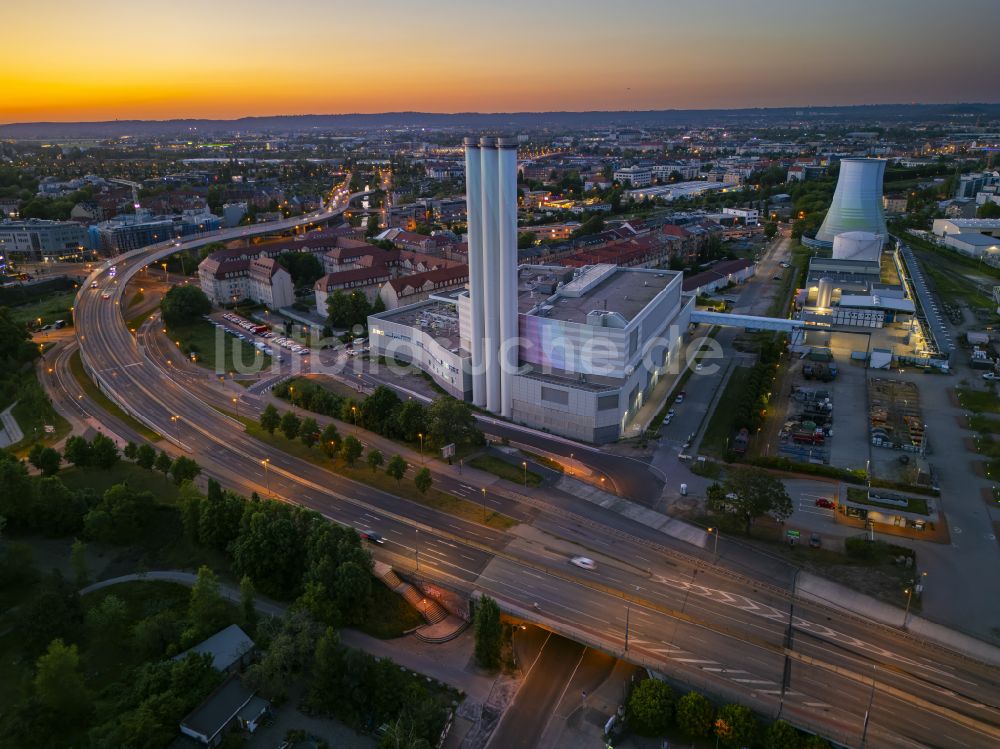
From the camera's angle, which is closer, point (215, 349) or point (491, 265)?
point (491, 265)

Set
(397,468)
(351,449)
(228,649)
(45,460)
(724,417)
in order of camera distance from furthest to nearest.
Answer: (724,417), (351,449), (45,460), (397,468), (228,649)

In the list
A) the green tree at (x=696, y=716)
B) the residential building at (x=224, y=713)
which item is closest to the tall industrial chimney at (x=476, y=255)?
the residential building at (x=224, y=713)

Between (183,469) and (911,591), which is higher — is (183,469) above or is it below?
above

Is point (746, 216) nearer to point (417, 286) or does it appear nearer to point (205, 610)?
point (417, 286)

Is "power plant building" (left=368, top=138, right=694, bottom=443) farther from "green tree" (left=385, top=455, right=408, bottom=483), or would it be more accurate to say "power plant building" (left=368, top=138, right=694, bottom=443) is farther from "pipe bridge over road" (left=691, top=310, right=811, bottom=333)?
"pipe bridge over road" (left=691, top=310, right=811, bottom=333)

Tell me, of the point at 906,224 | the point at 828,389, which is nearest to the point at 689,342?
the point at 828,389

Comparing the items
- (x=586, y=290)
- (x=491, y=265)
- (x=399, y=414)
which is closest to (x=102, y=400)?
(x=399, y=414)

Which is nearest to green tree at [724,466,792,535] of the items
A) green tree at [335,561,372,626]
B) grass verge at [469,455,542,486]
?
grass verge at [469,455,542,486]
